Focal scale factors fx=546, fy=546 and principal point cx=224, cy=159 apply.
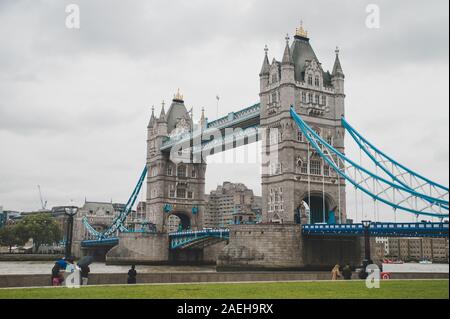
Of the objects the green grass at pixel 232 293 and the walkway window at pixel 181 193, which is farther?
the walkway window at pixel 181 193

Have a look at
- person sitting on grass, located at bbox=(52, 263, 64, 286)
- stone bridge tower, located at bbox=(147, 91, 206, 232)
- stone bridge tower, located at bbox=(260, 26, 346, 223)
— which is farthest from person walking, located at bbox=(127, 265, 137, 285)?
stone bridge tower, located at bbox=(147, 91, 206, 232)

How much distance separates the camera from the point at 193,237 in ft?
247

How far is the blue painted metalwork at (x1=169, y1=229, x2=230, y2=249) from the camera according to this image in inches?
2664

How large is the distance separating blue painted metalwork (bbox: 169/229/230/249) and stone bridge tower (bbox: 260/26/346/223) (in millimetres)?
7816

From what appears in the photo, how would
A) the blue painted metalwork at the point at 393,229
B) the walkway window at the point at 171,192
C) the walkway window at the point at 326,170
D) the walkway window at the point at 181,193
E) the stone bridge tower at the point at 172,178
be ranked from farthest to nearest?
the walkway window at the point at 181,193 < the walkway window at the point at 171,192 < the stone bridge tower at the point at 172,178 < the walkway window at the point at 326,170 < the blue painted metalwork at the point at 393,229

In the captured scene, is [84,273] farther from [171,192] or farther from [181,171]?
[181,171]

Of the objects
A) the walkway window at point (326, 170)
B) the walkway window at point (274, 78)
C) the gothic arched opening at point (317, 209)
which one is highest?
the walkway window at point (274, 78)

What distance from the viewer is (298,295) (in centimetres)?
1867

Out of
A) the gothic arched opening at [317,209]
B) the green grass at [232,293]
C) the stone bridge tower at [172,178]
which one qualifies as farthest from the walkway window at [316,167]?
the green grass at [232,293]

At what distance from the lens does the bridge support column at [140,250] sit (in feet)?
264

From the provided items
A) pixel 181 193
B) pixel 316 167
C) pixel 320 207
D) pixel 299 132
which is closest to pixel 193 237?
pixel 181 193

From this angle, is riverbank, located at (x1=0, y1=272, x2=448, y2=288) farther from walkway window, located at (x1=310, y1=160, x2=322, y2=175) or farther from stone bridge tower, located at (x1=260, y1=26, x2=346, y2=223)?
walkway window, located at (x1=310, y1=160, x2=322, y2=175)

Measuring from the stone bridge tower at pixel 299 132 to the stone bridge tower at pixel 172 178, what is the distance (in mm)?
28543

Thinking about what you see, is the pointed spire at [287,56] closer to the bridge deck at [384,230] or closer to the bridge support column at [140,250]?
the bridge deck at [384,230]
